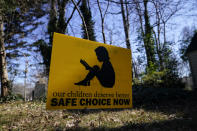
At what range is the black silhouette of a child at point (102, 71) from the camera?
2281 mm

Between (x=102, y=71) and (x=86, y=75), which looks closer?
(x=86, y=75)

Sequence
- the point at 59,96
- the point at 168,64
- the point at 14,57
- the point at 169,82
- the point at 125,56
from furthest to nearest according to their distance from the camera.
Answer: the point at 14,57 < the point at 168,64 < the point at 169,82 < the point at 125,56 < the point at 59,96

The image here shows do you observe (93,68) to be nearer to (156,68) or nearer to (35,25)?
(156,68)

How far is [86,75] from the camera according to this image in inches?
88.7

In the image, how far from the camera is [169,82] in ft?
34.8

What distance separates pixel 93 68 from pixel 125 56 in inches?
28.1

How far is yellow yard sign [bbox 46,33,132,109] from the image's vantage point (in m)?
2.09

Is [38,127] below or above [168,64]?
below

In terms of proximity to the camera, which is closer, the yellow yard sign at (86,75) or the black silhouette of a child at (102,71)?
the yellow yard sign at (86,75)

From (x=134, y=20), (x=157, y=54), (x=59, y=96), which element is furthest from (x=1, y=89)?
(x=157, y=54)

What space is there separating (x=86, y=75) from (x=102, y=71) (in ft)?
1.07

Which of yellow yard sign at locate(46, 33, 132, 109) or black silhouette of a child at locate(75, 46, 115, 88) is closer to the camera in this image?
yellow yard sign at locate(46, 33, 132, 109)

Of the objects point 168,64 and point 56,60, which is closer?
point 56,60

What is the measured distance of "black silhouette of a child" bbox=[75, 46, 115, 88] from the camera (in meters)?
2.28
